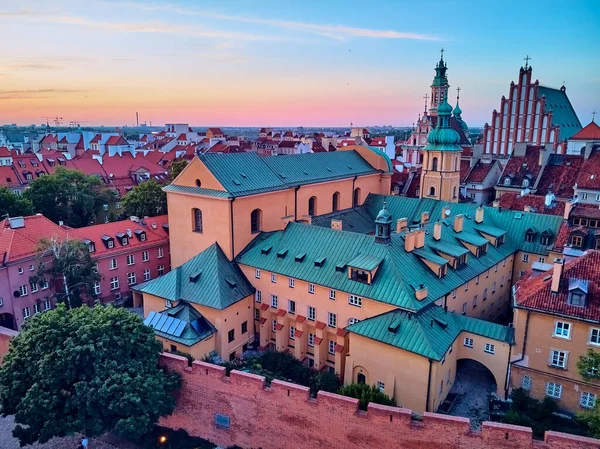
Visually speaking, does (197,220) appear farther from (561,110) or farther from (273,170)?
(561,110)

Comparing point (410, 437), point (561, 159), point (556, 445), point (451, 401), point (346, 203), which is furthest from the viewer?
point (561, 159)

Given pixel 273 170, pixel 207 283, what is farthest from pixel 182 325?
pixel 273 170

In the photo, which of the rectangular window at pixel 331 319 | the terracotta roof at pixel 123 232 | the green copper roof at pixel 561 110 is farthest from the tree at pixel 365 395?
the green copper roof at pixel 561 110

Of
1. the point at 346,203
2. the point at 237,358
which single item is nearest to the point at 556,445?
the point at 237,358

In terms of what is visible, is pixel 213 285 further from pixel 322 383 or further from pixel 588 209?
pixel 588 209

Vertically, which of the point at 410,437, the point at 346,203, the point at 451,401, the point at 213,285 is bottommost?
the point at 451,401

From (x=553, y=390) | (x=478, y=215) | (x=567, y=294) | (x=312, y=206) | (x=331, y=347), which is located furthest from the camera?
(x=312, y=206)

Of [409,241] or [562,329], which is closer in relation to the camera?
[562,329]
